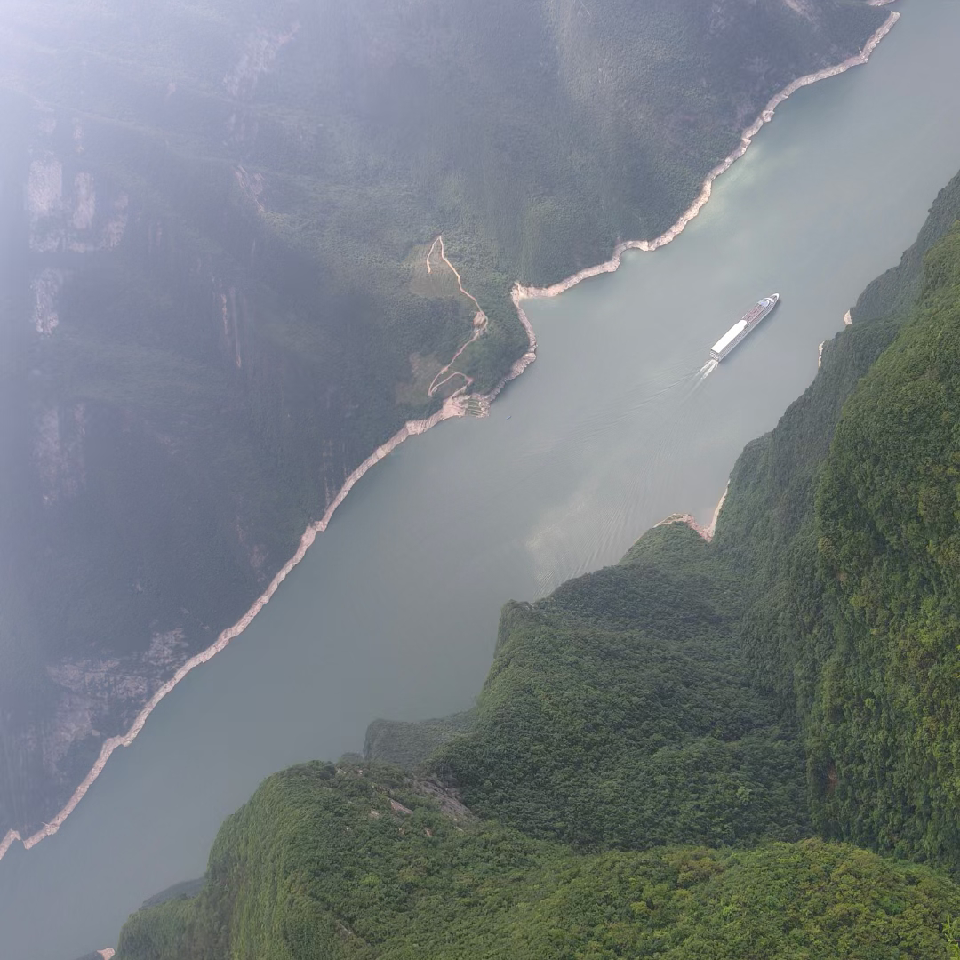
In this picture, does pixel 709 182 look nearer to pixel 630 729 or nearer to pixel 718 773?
pixel 630 729

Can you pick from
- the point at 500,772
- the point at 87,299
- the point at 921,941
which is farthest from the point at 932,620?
the point at 87,299

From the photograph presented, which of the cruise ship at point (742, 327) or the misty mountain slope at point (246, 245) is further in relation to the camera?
the misty mountain slope at point (246, 245)

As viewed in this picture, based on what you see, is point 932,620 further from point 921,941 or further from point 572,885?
point 572,885

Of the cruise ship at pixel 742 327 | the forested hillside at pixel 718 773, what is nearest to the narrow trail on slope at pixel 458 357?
the cruise ship at pixel 742 327

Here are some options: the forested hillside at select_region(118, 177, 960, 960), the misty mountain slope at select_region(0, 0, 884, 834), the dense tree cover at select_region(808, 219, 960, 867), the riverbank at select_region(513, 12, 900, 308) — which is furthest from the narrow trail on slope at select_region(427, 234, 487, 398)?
the dense tree cover at select_region(808, 219, 960, 867)

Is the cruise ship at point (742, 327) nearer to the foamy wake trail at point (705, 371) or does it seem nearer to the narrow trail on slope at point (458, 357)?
the foamy wake trail at point (705, 371)
